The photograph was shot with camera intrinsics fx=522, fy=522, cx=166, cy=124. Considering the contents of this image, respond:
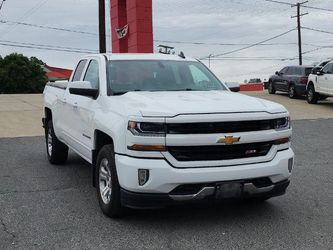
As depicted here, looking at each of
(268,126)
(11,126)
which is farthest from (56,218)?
(11,126)

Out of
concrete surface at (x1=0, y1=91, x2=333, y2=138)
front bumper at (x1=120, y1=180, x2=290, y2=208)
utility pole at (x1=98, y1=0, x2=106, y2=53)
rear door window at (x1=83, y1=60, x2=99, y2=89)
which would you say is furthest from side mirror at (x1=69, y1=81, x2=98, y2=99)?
utility pole at (x1=98, y1=0, x2=106, y2=53)

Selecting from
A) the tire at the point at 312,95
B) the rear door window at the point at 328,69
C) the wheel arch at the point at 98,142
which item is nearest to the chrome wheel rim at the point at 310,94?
the tire at the point at 312,95

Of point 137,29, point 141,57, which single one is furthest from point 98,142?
point 137,29

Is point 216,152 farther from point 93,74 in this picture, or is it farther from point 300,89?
point 300,89

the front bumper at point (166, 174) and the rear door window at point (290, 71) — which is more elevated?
the rear door window at point (290, 71)

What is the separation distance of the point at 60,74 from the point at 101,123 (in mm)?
78150

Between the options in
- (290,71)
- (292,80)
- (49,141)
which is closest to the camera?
(49,141)

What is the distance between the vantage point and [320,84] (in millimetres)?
20969

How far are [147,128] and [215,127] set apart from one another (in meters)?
0.67

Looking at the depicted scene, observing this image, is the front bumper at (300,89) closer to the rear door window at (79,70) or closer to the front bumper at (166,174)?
the rear door window at (79,70)

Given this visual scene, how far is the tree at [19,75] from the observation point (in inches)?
2336

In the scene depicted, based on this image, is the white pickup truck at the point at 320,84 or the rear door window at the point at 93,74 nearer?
the rear door window at the point at 93,74

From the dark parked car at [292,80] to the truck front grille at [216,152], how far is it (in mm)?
19294

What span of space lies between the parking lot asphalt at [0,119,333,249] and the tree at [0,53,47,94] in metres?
53.7
